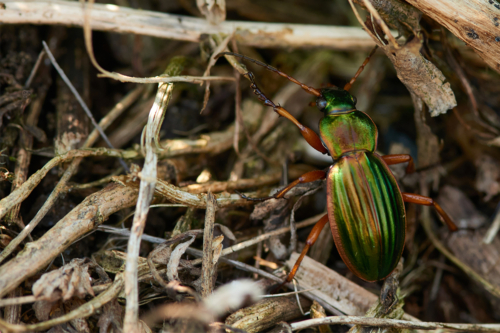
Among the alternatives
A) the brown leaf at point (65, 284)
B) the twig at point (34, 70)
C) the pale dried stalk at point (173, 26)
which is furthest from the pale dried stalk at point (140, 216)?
the twig at point (34, 70)

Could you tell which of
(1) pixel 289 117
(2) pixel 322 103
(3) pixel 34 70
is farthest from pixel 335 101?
(3) pixel 34 70

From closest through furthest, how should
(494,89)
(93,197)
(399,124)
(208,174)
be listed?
(93,197) → (208,174) → (494,89) → (399,124)

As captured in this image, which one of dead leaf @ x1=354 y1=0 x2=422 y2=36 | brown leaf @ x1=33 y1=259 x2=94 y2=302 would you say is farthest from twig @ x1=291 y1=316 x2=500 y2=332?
dead leaf @ x1=354 y1=0 x2=422 y2=36

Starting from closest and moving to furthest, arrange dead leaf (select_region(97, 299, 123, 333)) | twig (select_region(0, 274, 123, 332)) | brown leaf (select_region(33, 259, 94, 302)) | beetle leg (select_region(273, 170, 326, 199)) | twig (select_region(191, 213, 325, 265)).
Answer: twig (select_region(0, 274, 123, 332)), brown leaf (select_region(33, 259, 94, 302)), dead leaf (select_region(97, 299, 123, 333)), twig (select_region(191, 213, 325, 265)), beetle leg (select_region(273, 170, 326, 199))

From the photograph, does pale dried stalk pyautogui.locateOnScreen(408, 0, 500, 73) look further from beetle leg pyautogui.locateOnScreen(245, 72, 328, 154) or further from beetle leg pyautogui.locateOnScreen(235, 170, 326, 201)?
beetle leg pyautogui.locateOnScreen(235, 170, 326, 201)

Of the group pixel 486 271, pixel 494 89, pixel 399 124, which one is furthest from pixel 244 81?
pixel 486 271

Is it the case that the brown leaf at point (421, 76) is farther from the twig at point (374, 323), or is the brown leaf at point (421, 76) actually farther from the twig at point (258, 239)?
the twig at point (374, 323)

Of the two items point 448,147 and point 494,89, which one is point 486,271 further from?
point 494,89

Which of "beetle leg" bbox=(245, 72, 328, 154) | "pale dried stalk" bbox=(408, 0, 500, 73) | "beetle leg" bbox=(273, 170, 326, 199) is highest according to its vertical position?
"pale dried stalk" bbox=(408, 0, 500, 73)
